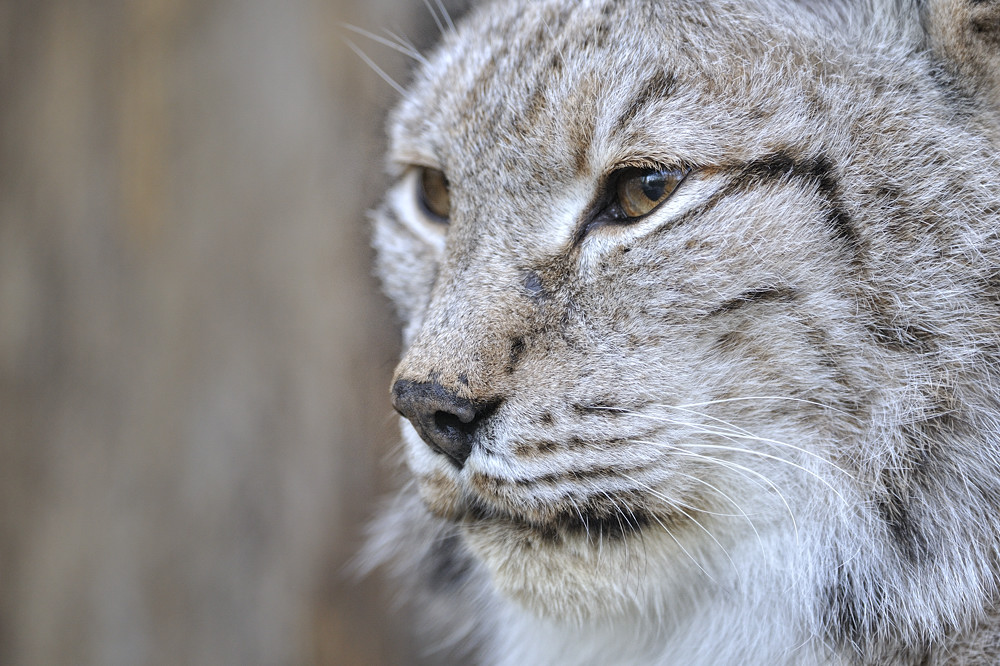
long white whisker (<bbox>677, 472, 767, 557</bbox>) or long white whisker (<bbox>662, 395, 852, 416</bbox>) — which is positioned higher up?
long white whisker (<bbox>662, 395, 852, 416</bbox>)

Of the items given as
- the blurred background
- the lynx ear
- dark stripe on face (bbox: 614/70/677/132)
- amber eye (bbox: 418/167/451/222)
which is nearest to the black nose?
dark stripe on face (bbox: 614/70/677/132)

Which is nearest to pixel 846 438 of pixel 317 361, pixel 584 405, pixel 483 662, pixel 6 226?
pixel 584 405

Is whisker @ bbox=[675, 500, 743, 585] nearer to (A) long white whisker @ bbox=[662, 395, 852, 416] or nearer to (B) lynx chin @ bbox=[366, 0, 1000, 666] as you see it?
(B) lynx chin @ bbox=[366, 0, 1000, 666]

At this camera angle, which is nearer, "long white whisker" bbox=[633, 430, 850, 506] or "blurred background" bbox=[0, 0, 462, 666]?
"long white whisker" bbox=[633, 430, 850, 506]

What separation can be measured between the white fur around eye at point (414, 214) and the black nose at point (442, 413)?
631 millimetres

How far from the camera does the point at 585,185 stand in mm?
1614

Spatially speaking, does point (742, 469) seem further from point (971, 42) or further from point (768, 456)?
point (971, 42)

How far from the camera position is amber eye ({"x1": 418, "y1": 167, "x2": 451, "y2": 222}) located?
206 cm

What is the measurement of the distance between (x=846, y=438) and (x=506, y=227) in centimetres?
71

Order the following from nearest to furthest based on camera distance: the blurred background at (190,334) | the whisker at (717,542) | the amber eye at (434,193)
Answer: the whisker at (717,542), the amber eye at (434,193), the blurred background at (190,334)

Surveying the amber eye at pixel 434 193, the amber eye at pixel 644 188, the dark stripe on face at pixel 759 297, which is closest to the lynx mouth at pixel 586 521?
the dark stripe on face at pixel 759 297

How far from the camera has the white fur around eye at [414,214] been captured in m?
2.12

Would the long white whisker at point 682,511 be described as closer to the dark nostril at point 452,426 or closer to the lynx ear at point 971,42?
the dark nostril at point 452,426

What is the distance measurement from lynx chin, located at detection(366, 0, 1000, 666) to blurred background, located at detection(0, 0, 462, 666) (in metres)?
1.16
